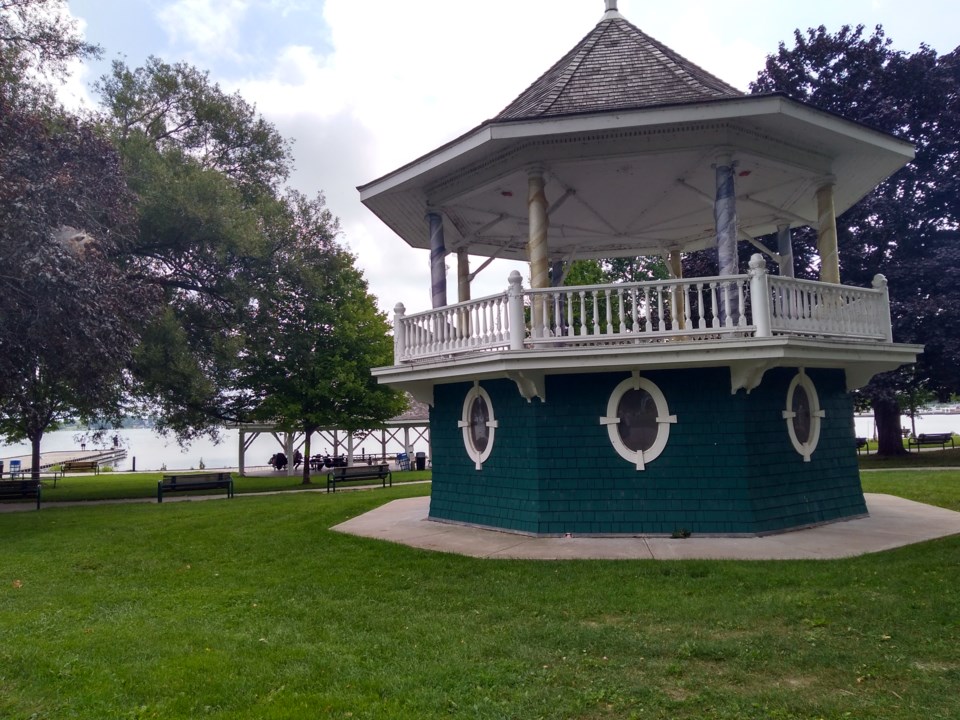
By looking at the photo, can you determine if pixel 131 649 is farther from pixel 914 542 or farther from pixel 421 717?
pixel 914 542

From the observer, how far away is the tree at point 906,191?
2616 cm

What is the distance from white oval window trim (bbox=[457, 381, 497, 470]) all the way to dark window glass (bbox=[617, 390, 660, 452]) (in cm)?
216

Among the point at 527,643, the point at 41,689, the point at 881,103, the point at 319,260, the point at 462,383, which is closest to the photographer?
the point at 41,689

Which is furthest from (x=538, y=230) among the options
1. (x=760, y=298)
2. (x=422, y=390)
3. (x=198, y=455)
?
(x=198, y=455)

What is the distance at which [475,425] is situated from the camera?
1248 cm

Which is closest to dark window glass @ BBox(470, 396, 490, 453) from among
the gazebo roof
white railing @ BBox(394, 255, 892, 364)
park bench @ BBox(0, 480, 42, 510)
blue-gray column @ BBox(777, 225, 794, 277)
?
white railing @ BBox(394, 255, 892, 364)

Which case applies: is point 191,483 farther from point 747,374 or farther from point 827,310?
point 827,310

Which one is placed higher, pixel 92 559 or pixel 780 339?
pixel 780 339

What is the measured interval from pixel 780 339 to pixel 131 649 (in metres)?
8.25

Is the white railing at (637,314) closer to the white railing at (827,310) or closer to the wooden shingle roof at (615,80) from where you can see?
the white railing at (827,310)

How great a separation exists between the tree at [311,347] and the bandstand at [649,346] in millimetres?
15636

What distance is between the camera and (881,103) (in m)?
26.9

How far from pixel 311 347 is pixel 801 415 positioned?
21.4 metres

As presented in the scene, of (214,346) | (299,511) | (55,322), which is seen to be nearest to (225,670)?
(299,511)
